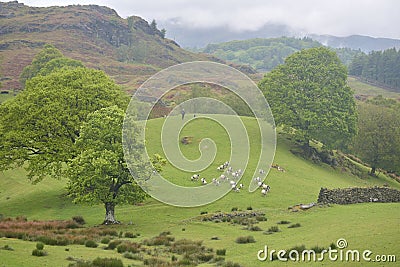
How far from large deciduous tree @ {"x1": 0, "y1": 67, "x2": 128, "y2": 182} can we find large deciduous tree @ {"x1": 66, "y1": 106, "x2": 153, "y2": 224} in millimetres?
6751

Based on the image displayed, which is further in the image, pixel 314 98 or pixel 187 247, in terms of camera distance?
pixel 314 98

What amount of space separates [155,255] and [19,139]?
22060mm

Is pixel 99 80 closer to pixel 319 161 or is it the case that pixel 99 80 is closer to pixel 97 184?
pixel 97 184

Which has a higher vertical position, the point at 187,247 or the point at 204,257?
the point at 204,257

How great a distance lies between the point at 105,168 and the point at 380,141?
Answer: 52257 millimetres

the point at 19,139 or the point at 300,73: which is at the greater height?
the point at 300,73

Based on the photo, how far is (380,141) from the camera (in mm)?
65125

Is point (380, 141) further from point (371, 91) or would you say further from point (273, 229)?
point (371, 91)

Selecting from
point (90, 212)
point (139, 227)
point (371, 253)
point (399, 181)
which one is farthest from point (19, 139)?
point (399, 181)

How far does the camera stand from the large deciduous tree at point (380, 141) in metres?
63.6

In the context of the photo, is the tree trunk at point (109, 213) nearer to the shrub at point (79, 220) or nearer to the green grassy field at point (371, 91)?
the shrub at point (79, 220)

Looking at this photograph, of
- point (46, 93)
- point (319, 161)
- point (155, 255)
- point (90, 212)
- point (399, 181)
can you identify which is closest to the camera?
point (155, 255)

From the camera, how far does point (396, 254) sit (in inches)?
632

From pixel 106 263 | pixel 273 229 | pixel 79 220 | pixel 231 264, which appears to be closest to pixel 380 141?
pixel 273 229
